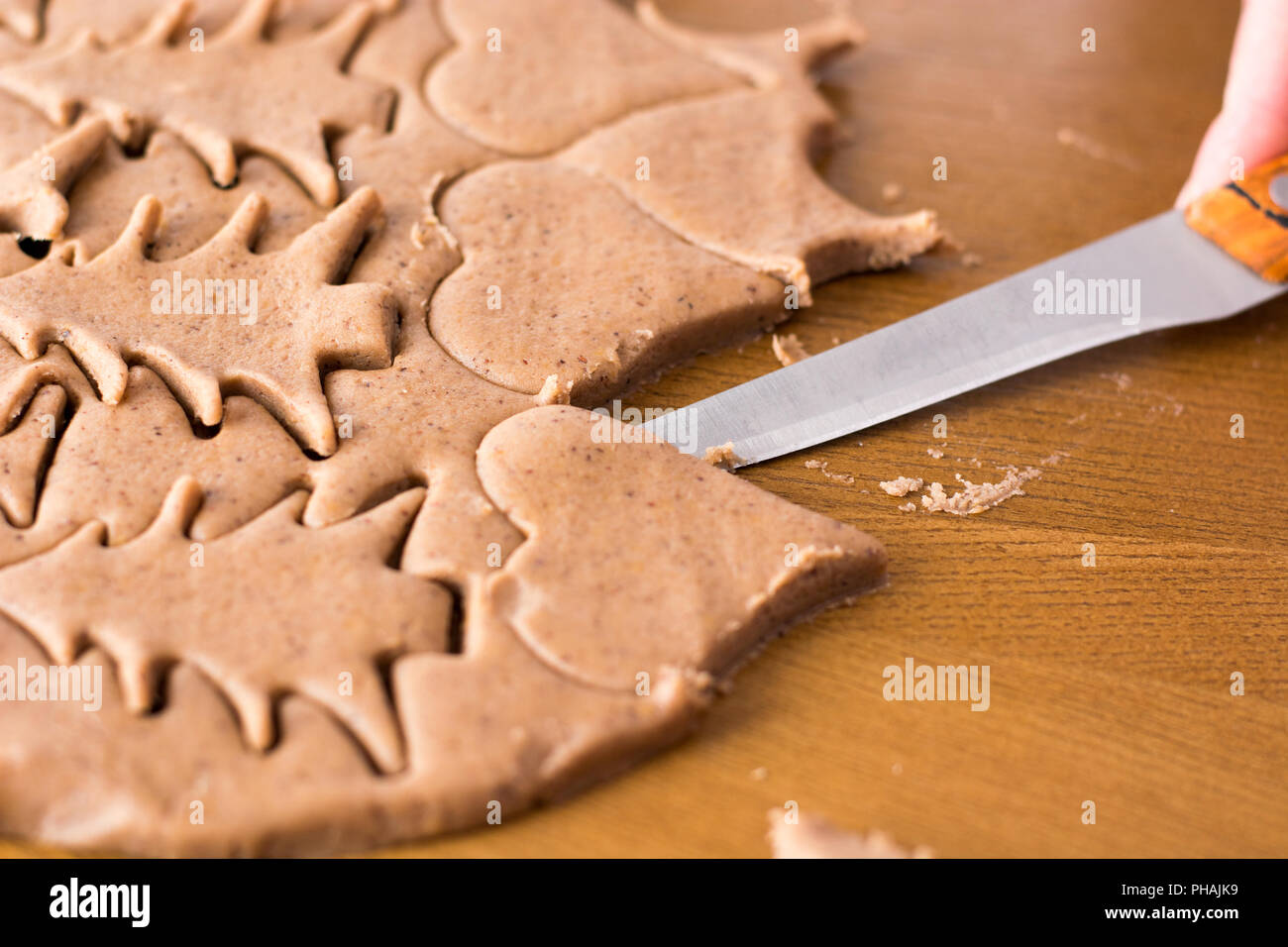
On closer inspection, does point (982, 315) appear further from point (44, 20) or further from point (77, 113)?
point (44, 20)

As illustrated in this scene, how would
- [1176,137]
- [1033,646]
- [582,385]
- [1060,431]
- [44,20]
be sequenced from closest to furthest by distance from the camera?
[1033,646] < [582,385] < [1060,431] < [44,20] < [1176,137]

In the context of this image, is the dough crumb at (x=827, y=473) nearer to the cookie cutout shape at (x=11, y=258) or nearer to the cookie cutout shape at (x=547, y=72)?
the cookie cutout shape at (x=547, y=72)

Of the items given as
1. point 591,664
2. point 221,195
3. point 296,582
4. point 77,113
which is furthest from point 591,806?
point 77,113

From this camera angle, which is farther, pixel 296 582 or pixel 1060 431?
pixel 1060 431

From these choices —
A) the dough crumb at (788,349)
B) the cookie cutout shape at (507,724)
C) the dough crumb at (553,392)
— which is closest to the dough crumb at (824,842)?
the cookie cutout shape at (507,724)

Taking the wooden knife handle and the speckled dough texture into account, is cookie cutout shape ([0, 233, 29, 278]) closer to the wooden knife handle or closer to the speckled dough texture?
the speckled dough texture

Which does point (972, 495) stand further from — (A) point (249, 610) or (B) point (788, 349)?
(A) point (249, 610)
